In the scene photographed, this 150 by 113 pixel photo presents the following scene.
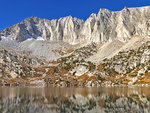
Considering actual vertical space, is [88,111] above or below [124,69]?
below

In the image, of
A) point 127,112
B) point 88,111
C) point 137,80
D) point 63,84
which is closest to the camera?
point 127,112

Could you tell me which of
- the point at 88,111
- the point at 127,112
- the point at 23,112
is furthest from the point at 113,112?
the point at 23,112

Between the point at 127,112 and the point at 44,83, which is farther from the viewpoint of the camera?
the point at 44,83

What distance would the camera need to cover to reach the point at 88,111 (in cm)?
3603

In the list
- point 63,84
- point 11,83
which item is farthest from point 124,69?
point 11,83

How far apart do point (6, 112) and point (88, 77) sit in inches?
6306

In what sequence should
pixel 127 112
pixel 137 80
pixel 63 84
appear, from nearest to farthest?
pixel 127 112 < pixel 137 80 < pixel 63 84

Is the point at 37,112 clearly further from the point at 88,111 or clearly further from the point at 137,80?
the point at 137,80

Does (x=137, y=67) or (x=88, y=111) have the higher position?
(x=137, y=67)

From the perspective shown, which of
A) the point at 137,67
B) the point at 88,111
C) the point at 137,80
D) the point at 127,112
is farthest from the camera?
the point at 137,67

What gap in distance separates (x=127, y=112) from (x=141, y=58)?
578ft

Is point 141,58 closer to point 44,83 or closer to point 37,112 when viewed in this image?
point 44,83

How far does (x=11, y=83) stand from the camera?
18688 centimetres

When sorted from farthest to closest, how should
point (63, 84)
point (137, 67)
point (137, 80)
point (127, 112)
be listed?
point (137, 67), point (63, 84), point (137, 80), point (127, 112)
